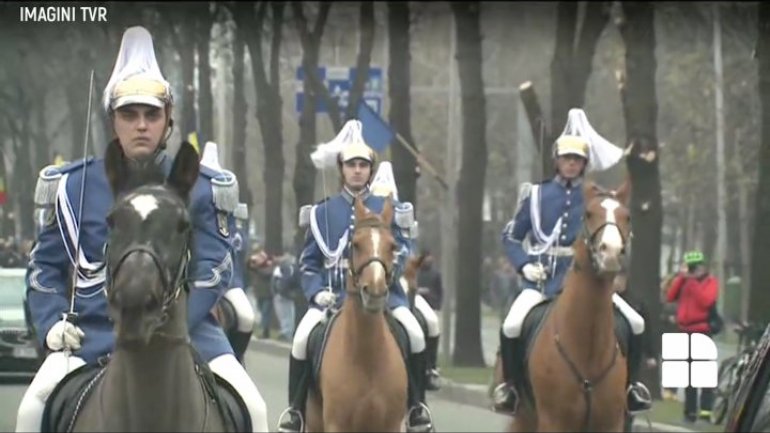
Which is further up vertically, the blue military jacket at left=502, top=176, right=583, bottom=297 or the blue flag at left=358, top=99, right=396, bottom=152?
the blue flag at left=358, top=99, right=396, bottom=152

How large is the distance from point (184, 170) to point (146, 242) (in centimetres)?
48

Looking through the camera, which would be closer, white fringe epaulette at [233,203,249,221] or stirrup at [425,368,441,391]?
white fringe epaulette at [233,203,249,221]

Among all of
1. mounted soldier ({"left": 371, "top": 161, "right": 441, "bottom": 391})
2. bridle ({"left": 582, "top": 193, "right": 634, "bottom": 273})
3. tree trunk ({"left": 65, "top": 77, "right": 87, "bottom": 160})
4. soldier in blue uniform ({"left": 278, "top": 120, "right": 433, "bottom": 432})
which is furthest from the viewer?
mounted soldier ({"left": 371, "top": 161, "right": 441, "bottom": 391})

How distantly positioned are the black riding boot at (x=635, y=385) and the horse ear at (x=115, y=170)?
14.3ft

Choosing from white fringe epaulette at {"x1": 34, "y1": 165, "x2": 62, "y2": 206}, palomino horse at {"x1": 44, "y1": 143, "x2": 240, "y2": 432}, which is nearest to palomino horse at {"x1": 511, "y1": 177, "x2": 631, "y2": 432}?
white fringe epaulette at {"x1": 34, "y1": 165, "x2": 62, "y2": 206}

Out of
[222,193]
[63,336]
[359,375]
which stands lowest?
[359,375]

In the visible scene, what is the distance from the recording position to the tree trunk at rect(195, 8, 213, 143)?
9336 mm

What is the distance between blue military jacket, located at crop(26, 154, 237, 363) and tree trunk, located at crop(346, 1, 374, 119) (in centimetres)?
288

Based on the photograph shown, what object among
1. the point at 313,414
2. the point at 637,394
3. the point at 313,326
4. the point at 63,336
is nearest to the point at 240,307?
the point at 313,326

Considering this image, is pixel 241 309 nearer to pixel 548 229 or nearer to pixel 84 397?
pixel 548 229

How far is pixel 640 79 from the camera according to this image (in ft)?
33.8

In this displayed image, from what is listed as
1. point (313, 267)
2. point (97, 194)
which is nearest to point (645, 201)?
point (313, 267)

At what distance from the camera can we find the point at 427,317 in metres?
10.2

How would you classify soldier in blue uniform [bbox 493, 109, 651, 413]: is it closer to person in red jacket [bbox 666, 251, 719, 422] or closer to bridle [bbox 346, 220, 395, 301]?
person in red jacket [bbox 666, 251, 719, 422]
